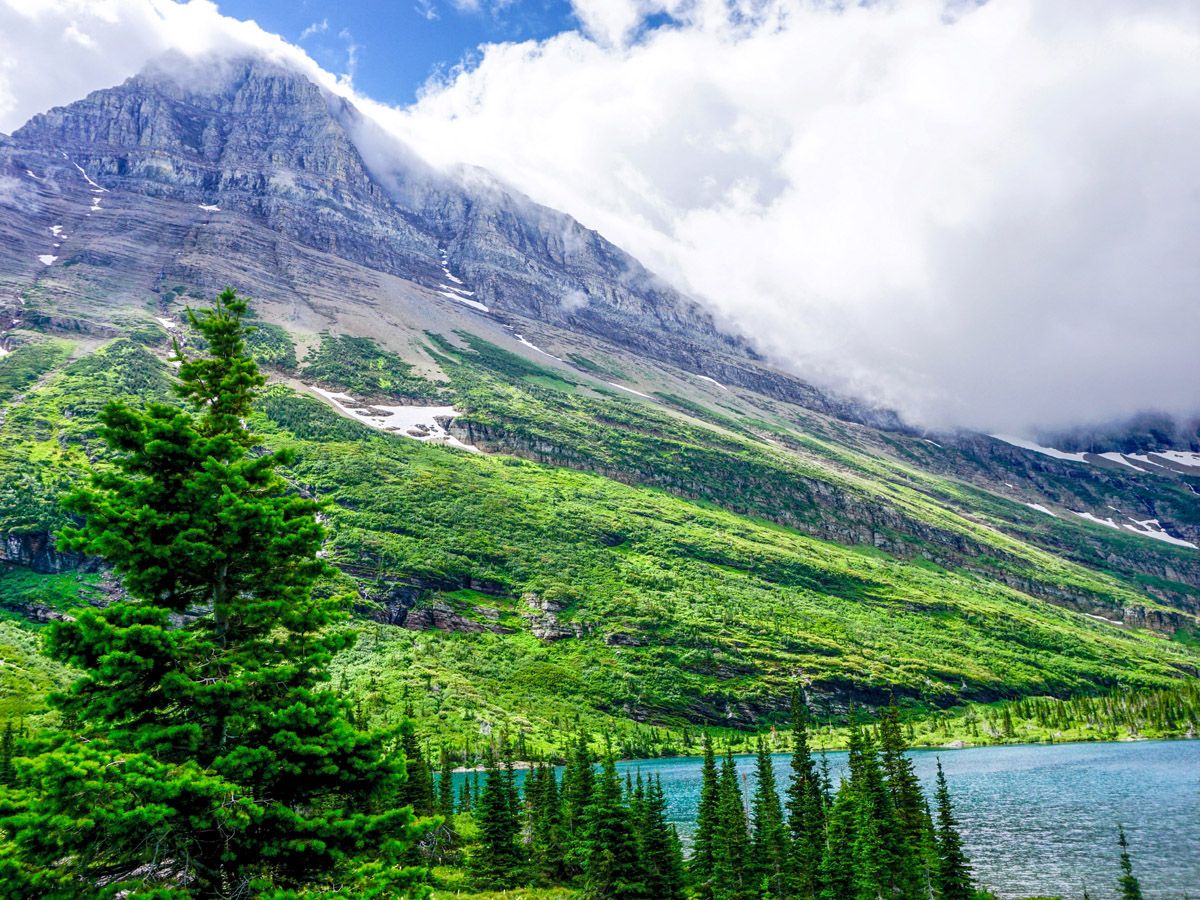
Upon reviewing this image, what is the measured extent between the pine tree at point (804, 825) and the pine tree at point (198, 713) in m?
43.3

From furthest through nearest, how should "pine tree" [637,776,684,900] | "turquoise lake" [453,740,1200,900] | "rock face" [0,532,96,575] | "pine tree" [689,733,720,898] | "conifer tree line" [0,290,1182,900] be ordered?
"rock face" [0,532,96,575] → "turquoise lake" [453,740,1200,900] → "pine tree" [689,733,720,898] → "pine tree" [637,776,684,900] → "conifer tree line" [0,290,1182,900]

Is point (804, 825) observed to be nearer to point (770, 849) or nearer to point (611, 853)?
point (770, 849)

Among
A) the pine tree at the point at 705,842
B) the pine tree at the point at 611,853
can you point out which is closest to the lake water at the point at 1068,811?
the pine tree at the point at 705,842

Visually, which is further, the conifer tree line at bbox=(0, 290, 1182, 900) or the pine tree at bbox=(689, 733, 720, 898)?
the pine tree at bbox=(689, 733, 720, 898)

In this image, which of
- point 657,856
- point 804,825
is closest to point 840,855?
point 804,825

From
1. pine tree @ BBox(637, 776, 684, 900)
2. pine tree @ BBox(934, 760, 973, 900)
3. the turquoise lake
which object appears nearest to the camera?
pine tree @ BBox(637, 776, 684, 900)

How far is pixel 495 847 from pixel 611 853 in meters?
18.4

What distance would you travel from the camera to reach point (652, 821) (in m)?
43.6

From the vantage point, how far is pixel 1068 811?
79.7 metres

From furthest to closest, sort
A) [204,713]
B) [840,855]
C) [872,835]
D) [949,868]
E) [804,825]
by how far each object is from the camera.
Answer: [804,825]
[840,855]
[872,835]
[949,868]
[204,713]

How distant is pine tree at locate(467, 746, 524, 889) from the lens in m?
51.1

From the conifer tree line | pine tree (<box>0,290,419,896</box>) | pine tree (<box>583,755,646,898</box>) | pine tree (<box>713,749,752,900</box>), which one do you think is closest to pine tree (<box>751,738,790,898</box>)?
pine tree (<box>713,749,752,900</box>)

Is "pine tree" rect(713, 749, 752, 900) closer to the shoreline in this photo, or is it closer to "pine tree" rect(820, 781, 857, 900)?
"pine tree" rect(820, 781, 857, 900)

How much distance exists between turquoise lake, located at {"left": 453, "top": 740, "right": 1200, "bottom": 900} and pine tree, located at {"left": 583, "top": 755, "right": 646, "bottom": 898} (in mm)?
33985
